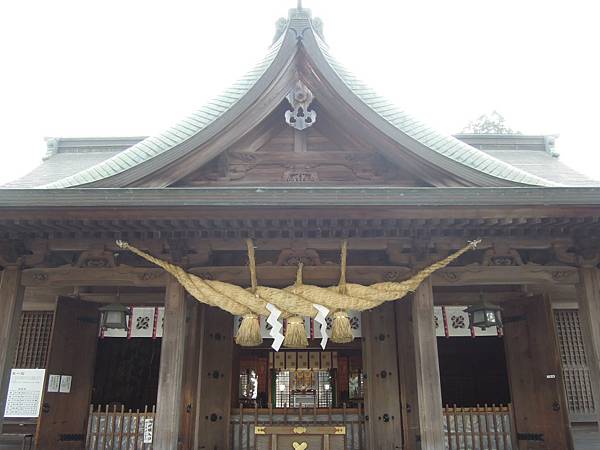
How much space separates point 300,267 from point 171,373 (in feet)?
7.10

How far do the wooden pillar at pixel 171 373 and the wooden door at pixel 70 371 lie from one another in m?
3.10

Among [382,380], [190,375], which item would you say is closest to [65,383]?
[190,375]

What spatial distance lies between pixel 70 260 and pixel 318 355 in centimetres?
992

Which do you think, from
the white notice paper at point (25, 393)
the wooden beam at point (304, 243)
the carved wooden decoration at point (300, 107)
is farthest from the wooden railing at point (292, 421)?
the carved wooden decoration at point (300, 107)

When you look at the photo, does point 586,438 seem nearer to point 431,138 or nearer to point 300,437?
point 300,437

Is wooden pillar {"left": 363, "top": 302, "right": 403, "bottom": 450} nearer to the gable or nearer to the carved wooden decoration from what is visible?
the gable

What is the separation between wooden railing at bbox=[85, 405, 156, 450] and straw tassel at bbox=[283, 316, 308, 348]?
128 inches

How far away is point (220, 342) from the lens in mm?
9328

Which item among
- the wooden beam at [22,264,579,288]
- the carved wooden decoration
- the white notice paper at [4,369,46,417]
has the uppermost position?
the carved wooden decoration

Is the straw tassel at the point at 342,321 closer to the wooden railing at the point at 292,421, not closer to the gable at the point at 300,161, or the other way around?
the gable at the point at 300,161

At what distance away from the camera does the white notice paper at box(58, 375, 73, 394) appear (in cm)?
877

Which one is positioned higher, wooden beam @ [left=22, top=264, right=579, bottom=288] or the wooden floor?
wooden beam @ [left=22, top=264, right=579, bottom=288]

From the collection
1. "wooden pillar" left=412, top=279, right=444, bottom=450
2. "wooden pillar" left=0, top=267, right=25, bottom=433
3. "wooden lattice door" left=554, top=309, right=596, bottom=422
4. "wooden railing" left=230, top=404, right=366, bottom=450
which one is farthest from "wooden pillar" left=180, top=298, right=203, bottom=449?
"wooden lattice door" left=554, top=309, right=596, bottom=422

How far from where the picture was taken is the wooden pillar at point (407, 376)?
342 inches
